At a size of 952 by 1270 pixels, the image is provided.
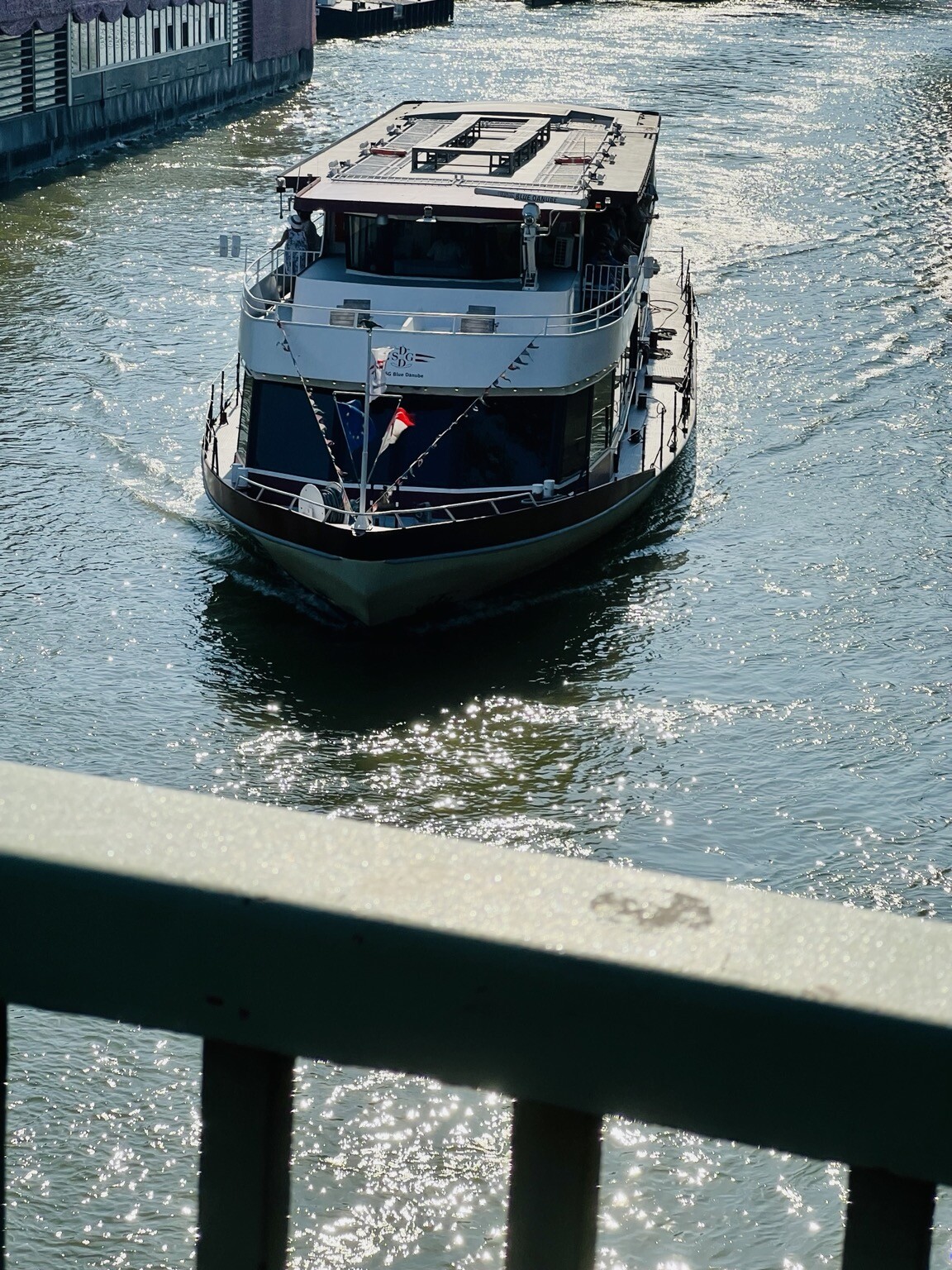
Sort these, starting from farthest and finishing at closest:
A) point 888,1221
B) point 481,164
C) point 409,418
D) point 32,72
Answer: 1. point 32,72
2. point 481,164
3. point 409,418
4. point 888,1221

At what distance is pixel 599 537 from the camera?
2364 centimetres

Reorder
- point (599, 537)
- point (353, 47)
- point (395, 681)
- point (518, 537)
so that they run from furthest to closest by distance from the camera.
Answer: point (353, 47)
point (599, 537)
point (518, 537)
point (395, 681)

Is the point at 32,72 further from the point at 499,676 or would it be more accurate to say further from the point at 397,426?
the point at 499,676

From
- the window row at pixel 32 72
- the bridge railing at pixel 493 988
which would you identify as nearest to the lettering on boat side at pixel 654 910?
the bridge railing at pixel 493 988

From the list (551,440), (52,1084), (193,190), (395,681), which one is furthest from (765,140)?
(52,1084)

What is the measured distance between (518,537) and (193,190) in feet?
97.6

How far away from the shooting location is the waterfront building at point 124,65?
47.6m

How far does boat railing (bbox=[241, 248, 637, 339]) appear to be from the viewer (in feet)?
70.6

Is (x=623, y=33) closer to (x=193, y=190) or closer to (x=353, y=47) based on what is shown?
(x=353, y=47)

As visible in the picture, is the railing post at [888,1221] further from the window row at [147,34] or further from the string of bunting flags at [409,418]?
the window row at [147,34]

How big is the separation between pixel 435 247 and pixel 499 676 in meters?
7.42

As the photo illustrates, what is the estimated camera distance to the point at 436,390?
70.5 ft

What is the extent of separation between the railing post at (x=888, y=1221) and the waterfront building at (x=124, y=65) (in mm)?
48403

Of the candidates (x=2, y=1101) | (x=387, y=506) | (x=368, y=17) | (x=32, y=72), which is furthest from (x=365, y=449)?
(x=368, y=17)
